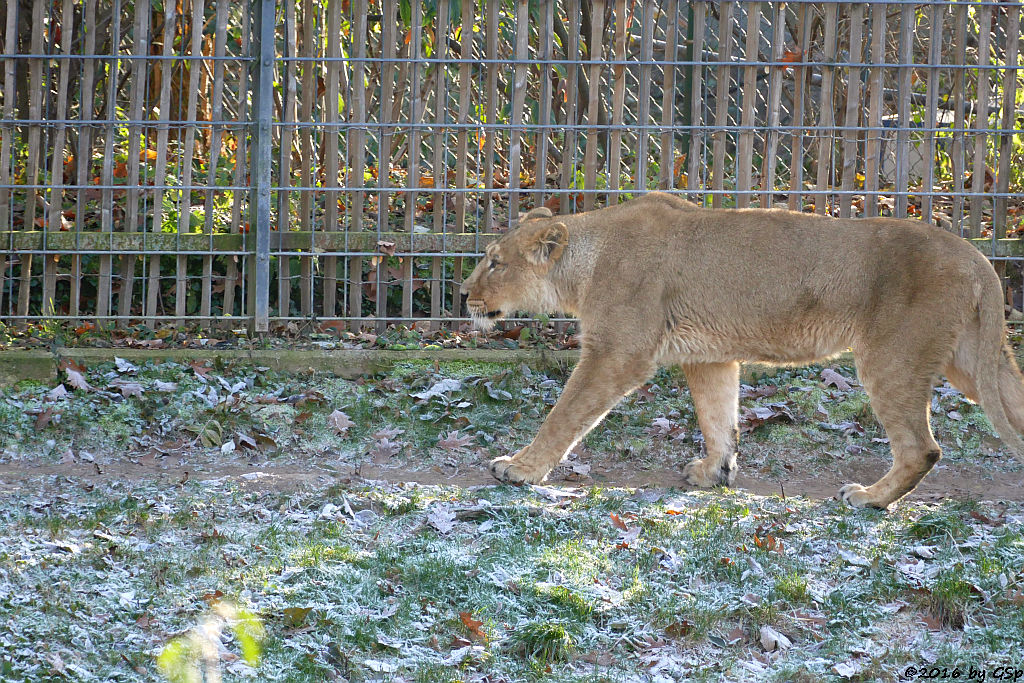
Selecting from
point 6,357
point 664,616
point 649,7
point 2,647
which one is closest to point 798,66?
point 649,7

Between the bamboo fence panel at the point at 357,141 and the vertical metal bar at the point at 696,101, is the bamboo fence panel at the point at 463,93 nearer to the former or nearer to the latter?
the bamboo fence panel at the point at 357,141

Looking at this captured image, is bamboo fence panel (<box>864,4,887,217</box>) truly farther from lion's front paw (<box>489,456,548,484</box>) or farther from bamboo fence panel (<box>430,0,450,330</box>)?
lion's front paw (<box>489,456,548,484</box>)

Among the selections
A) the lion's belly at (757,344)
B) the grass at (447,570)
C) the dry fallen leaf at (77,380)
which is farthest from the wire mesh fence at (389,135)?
the lion's belly at (757,344)

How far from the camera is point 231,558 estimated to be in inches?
179

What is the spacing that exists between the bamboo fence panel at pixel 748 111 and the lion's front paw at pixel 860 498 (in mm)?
2600

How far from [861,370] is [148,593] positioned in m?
3.37

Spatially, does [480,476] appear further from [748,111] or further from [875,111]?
[875,111]

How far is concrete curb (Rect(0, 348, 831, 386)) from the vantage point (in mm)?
7316

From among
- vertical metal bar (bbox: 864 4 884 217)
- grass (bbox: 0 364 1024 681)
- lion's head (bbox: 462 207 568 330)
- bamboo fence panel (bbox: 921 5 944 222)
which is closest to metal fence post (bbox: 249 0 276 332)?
grass (bbox: 0 364 1024 681)

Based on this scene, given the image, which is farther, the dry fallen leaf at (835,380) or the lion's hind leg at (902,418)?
the dry fallen leaf at (835,380)

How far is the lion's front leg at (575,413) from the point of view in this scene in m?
5.86

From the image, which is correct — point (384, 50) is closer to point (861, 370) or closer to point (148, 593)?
point (861, 370)

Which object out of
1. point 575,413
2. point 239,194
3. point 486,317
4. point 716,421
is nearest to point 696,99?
point 486,317

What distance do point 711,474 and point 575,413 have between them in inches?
33.8
